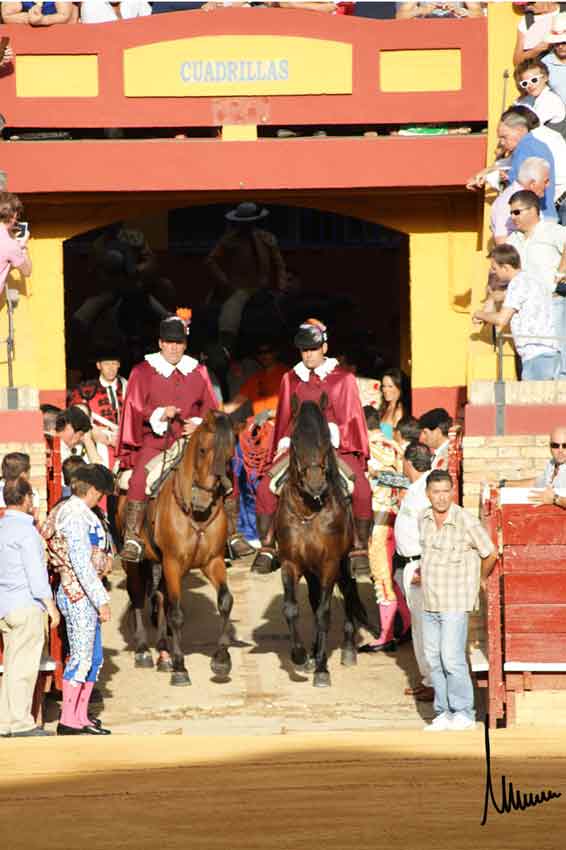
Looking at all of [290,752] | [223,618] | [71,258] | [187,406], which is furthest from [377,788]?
[71,258]

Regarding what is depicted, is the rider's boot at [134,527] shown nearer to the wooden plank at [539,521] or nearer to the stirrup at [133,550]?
the stirrup at [133,550]

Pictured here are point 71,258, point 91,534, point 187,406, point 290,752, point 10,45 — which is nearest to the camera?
point 290,752

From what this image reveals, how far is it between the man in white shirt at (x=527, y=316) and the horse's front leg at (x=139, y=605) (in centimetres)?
304

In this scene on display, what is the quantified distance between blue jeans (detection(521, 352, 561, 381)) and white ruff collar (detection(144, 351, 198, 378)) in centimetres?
240

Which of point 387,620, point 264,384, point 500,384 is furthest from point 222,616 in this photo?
point 264,384

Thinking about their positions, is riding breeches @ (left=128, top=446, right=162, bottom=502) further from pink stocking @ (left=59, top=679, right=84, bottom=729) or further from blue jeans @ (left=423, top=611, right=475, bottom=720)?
blue jeans @ (left=423, top=611, right=475, bottom=720)

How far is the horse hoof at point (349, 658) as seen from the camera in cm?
1482

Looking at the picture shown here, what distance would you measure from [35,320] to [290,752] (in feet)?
28.3

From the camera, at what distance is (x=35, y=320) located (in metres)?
18.6

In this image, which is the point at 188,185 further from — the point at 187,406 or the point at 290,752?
the point at 290,752

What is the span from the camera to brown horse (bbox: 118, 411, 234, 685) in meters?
14.3

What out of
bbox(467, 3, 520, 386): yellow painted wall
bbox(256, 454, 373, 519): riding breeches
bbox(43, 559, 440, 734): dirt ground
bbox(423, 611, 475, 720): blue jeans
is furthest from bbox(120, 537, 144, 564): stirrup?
bbox(467, 3, 520, 386): yellow painted wall

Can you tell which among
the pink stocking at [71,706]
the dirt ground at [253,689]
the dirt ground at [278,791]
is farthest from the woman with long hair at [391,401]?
the dirt ground at [278,791]
